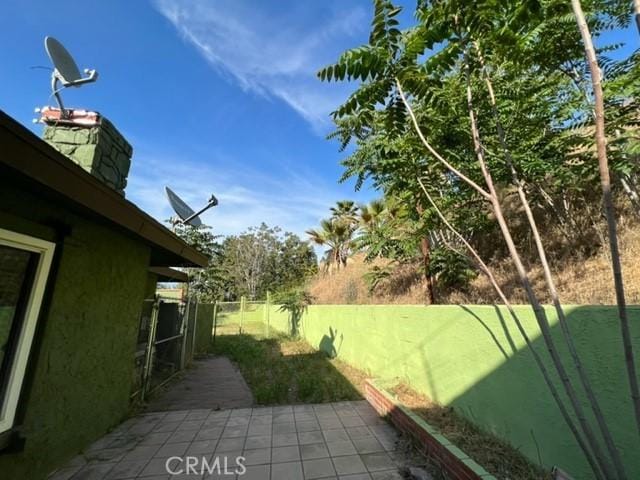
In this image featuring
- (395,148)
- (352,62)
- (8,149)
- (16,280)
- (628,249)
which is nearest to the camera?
(8,149)

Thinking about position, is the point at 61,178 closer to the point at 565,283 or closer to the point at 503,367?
the point at 503,367

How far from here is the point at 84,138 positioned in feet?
11.8

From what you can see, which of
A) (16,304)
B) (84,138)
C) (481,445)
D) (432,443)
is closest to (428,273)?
(481,445)

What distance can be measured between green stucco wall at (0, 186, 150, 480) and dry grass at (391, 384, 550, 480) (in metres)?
3.66

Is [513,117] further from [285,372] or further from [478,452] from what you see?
[285,372]

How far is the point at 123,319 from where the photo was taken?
3.76 m

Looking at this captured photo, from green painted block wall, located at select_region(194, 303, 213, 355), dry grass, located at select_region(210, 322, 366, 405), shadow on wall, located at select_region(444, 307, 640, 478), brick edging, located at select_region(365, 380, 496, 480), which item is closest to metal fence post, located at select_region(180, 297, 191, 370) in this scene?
dry grass, located at select_region(210, 322, 366, 405)

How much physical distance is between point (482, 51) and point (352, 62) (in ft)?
2.87

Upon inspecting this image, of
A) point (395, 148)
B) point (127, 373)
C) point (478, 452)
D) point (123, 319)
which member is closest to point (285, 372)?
point (127, 373)

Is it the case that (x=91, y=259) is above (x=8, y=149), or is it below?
below

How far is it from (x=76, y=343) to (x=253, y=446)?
2.09 m

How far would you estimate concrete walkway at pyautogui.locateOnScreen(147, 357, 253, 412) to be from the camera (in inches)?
179

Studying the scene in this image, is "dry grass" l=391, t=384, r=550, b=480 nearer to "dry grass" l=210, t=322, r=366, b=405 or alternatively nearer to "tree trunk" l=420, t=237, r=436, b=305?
"dry grass" l=210, t=322, r=366, b=405

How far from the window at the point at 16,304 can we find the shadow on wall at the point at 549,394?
3.98m
